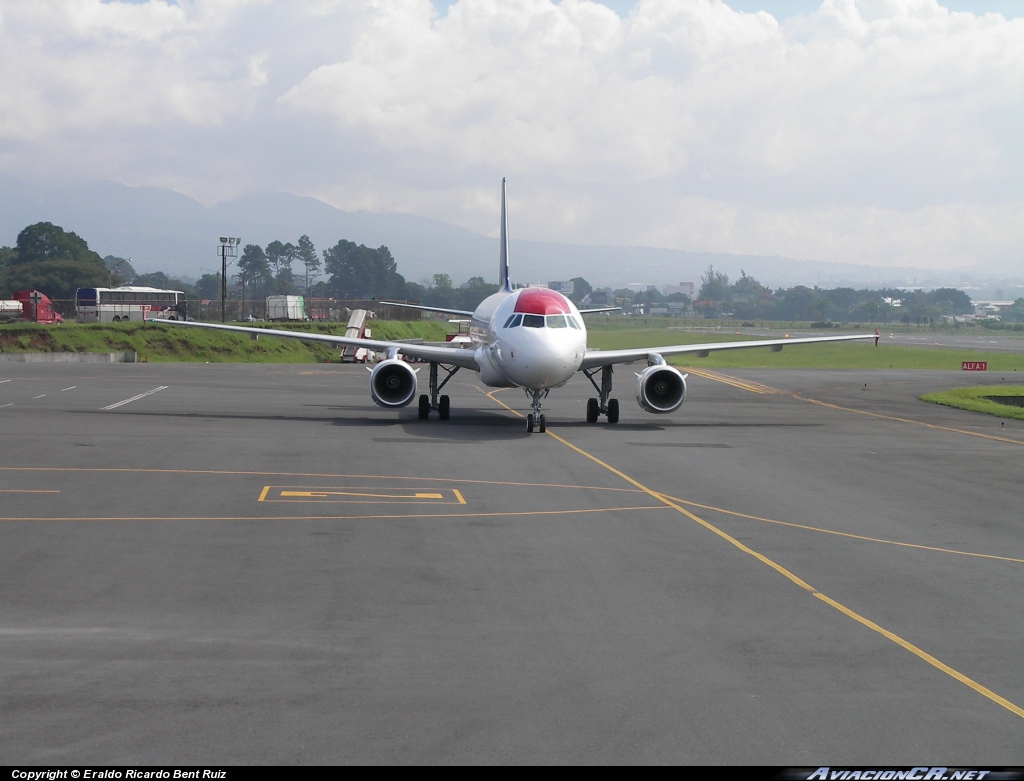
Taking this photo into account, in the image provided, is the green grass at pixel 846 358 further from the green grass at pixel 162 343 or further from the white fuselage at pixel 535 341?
the white fuselage at pixel 535 341

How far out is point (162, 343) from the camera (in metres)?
94.2

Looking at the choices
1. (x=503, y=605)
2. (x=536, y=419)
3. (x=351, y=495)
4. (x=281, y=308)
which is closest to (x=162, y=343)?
(x=281, y=308)

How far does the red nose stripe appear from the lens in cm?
3133

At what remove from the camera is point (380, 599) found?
1246 cm

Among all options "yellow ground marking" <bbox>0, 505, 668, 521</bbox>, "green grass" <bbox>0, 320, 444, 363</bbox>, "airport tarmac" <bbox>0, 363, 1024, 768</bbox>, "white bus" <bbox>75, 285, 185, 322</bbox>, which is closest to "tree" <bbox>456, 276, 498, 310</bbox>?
"white bus" <bbox>75, 285, 185, 322</bbox>

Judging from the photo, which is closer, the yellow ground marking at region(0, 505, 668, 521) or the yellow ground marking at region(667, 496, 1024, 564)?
the yellow ground marking at region(667, 496, 1024, 564)

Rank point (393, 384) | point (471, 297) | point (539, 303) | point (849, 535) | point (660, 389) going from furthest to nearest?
point (471, 297)
point (660, 389)
point (393, 384)
point (539, 303)
point (849, 535)

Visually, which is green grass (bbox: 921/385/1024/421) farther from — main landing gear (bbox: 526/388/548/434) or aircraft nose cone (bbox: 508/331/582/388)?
aircraft nose cone (bbox: 508/331/582/388)

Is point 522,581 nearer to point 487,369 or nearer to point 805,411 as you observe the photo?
point 487,369

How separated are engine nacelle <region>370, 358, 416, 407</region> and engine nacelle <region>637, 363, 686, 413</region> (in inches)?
292

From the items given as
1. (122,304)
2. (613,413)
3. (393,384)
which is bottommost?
(613,413)

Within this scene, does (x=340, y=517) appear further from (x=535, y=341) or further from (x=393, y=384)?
(x=393, y=384)

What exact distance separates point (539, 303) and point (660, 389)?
594cm

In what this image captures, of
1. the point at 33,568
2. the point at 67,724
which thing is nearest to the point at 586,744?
the point at 67,724
